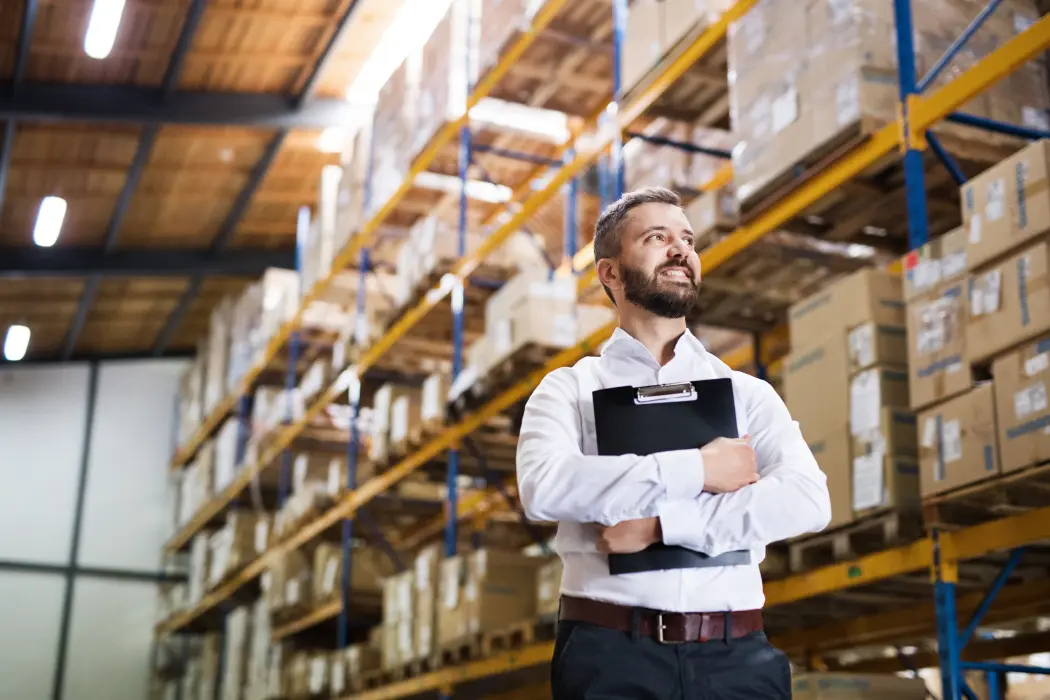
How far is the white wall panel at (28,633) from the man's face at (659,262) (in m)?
16.8

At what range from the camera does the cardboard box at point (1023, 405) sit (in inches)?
167

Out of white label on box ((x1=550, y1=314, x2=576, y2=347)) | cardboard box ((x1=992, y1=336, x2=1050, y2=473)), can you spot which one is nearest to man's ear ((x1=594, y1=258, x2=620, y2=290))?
cardboard box ((x1=992, y1=336, x2=1050, y2=473))

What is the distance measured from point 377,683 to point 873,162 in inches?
250

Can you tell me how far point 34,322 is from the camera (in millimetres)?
17578

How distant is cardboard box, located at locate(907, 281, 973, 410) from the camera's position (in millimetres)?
4660

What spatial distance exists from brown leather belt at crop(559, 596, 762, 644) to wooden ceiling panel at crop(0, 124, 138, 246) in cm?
1149

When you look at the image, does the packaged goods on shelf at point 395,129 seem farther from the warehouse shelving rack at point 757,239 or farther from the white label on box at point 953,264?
the white label on box at point 953,264

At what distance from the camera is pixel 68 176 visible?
13.7 meters

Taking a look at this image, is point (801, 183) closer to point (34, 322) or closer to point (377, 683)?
point (377, 683)

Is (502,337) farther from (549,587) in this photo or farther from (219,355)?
(219,355)

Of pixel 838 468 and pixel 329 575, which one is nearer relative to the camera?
pixel 838 468

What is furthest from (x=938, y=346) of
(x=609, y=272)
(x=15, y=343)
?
(x=15, y=343)

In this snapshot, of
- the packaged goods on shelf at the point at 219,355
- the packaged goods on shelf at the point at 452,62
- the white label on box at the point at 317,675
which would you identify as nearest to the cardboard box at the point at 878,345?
the packaged goods on shelf at the point at 452,62

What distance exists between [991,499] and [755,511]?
105 inches
